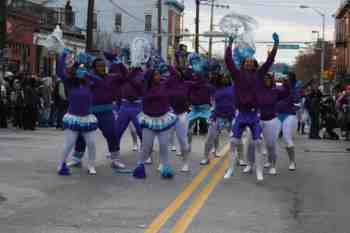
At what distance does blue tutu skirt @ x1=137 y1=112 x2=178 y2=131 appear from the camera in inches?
533

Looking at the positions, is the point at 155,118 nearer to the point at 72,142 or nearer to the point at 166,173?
the point at 166,173

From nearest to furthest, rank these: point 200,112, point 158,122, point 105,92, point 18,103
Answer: point 158,122
point 105,92
point 200,112
point 18,103

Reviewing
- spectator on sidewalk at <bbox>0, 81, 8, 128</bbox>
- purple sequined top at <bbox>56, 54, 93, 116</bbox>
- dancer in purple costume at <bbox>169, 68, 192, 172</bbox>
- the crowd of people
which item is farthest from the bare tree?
purple sequined top at <bbox>56, 54, 93, 116</bbox>

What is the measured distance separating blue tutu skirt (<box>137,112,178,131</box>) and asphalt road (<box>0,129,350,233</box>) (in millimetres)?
850

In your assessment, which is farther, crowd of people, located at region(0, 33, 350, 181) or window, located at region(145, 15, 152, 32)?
window, located at region(145, 15, 152, 32)

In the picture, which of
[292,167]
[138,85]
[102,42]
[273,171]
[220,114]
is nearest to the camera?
[138,85]

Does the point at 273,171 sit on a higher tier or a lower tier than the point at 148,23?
lower

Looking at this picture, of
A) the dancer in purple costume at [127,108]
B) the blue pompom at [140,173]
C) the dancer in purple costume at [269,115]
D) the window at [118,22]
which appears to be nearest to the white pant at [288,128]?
the dancer in purple costume at [269,115]

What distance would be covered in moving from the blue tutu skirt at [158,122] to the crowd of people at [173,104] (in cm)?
2

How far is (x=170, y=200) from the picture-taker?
11.3 m

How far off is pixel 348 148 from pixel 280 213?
12.1m

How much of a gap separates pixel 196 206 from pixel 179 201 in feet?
1.56

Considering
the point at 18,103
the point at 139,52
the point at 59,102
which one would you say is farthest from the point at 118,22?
the point at 139,52

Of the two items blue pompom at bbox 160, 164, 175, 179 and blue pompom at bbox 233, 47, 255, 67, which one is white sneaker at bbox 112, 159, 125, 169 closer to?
blue pompom at bbox 160, 164, 175, 179
